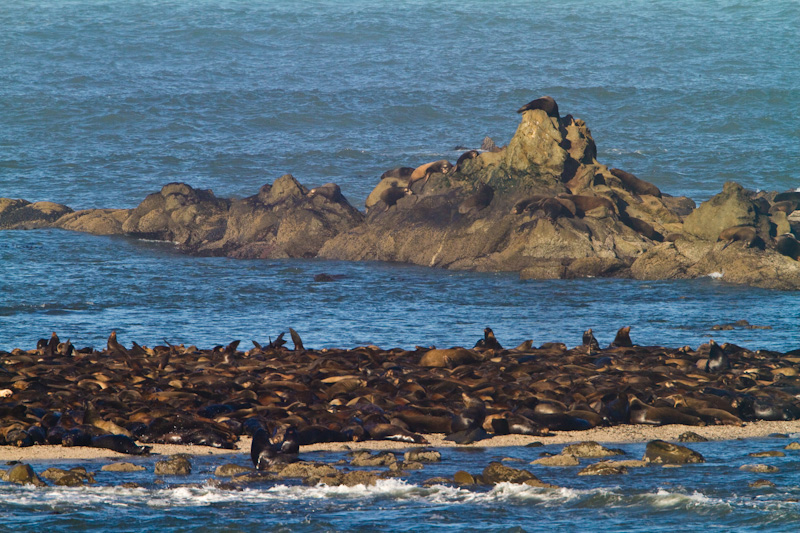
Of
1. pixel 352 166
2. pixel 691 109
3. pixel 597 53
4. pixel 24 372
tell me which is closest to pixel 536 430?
pixel 24 372

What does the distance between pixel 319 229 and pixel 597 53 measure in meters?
74.2

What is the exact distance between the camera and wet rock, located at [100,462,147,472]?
36.1 ft

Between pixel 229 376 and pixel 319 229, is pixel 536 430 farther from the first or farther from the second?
pixel 319 229

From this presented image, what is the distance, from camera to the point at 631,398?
13.9m

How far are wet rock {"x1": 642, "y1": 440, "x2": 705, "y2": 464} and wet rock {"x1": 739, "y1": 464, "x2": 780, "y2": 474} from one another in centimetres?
56

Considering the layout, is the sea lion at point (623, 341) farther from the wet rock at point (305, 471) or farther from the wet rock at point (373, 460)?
the wet rock at point (305, 471)

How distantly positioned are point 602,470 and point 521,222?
20.7m

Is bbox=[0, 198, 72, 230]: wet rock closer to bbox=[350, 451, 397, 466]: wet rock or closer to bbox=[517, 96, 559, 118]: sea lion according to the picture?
bbox=[517, 96, 559, 118]: sea lion

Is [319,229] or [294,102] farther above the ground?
[294,102]

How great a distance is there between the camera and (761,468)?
1091cm

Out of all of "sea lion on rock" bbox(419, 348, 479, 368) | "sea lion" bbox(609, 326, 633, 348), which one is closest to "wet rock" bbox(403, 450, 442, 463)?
"sea lion on rock" bbox(419, 348, 479, 368)

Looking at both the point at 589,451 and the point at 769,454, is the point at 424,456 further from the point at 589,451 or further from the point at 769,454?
the point at 769,454

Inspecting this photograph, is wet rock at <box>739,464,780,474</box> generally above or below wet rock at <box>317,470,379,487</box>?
above

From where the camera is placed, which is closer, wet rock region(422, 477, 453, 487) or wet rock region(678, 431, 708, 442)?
wet rock region(422, 477, 453, 487)
